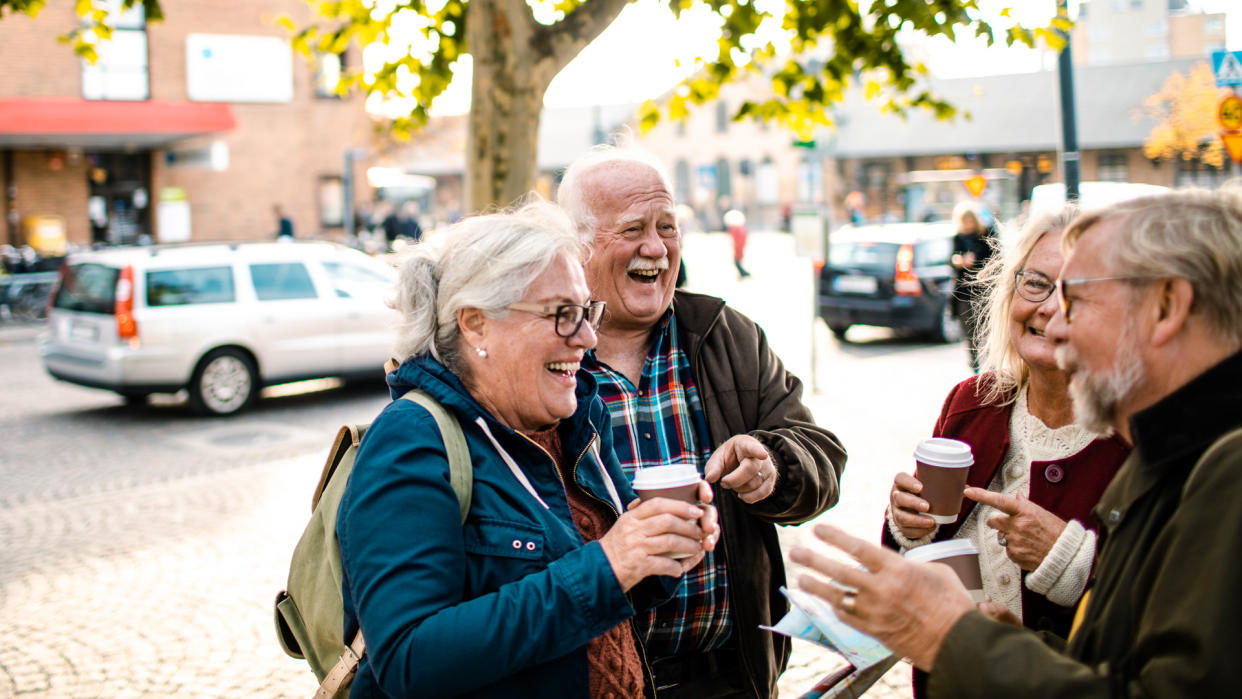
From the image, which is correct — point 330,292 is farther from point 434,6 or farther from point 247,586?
point 247,586

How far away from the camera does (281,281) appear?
10.5 meters

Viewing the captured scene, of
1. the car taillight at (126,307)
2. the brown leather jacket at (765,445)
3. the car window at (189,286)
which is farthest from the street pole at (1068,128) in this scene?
the car taillight at (126,307)

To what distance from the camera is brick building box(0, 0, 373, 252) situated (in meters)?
22.7

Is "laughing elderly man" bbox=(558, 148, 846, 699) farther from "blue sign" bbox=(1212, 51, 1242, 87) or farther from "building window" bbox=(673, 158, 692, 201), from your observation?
"building window" bbox=(673, 158, 692, 201)

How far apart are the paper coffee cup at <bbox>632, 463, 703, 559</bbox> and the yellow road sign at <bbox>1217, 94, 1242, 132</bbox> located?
945cm

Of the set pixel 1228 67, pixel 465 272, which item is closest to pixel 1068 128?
pixel 1228 67

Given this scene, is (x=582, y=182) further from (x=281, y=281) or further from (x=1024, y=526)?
(x=281, y=281)

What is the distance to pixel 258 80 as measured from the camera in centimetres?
2658

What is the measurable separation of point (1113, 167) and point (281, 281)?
42805 mm

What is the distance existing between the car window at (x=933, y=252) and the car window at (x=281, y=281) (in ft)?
25.8

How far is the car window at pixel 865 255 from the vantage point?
13531mm

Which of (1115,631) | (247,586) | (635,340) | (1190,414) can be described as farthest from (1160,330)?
(247,586)

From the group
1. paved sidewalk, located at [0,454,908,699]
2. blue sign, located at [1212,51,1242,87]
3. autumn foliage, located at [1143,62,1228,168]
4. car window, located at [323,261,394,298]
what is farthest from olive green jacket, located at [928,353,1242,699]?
autumn foliage, located at [1143,62,1228,168]

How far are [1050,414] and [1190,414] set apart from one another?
103 cm
